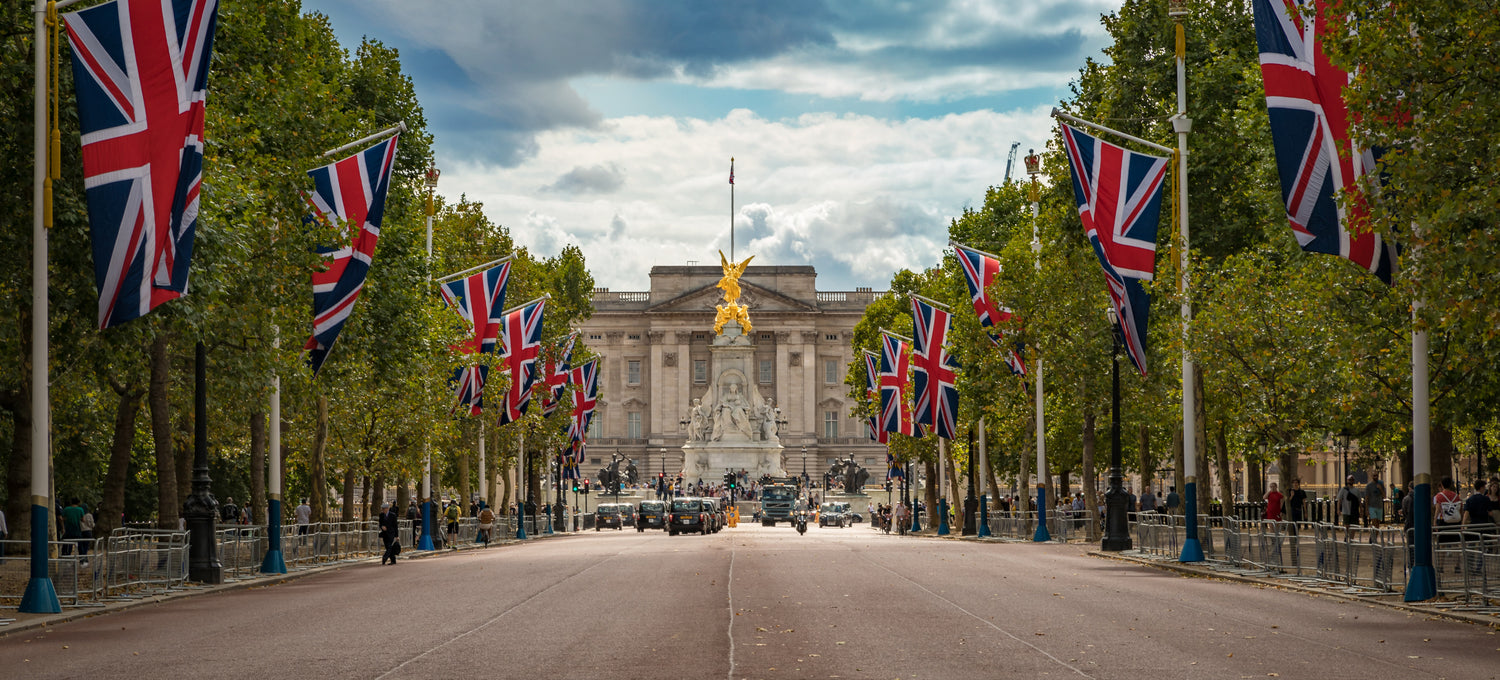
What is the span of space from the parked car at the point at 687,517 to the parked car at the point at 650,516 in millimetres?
7010

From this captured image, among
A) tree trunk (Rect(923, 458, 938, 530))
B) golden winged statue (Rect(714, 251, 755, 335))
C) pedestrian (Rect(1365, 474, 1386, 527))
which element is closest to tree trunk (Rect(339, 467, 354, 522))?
pedestrian (Rect(1365, 474, 1386, 527))

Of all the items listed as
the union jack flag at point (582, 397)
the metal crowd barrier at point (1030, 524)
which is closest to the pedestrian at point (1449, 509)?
the metal crowd barrier at point (1030, 524)

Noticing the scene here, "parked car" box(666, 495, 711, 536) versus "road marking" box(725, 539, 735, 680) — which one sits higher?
"road marking" box(725, 539, 735, 680)

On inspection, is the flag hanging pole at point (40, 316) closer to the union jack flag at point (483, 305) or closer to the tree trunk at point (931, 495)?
the union jack flag at point (483, 305)

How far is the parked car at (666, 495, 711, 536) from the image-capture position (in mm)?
72750

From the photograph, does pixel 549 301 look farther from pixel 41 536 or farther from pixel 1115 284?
pixel 41 536

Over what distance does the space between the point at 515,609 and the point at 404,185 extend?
1118 inches

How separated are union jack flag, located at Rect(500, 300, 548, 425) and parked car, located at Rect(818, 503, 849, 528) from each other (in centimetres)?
4579

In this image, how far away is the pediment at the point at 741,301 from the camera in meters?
170

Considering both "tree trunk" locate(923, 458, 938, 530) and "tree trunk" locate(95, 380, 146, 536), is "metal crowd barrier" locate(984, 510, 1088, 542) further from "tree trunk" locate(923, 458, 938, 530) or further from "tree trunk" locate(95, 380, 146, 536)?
"tree trunk" locate(95, 380, 146, 536)

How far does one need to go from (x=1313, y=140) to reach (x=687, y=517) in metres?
54.1

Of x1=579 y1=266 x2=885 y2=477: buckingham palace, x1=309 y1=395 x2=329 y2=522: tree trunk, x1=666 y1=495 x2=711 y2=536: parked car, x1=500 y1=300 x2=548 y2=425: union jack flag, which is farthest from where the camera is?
x1=579 y1=266 x2=885 y2=477: buckingham palace

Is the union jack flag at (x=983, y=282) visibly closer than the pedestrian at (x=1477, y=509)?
No

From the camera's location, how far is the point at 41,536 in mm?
21969
